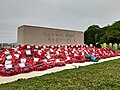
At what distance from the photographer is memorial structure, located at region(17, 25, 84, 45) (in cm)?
699

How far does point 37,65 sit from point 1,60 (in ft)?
3.93

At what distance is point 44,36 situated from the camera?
7570 millimetres

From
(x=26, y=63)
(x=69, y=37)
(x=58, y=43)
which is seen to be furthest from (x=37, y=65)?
(x=69, y=37)

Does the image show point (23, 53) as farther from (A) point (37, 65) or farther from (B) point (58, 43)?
(B) point (58, 43)

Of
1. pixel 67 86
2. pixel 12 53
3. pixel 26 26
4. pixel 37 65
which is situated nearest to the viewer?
pixel 67 86

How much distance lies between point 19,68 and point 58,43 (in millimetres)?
3706

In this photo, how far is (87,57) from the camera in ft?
23.4

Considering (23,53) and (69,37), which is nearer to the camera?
(23,53)

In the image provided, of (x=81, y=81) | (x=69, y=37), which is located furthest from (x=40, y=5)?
(x=81, y=81)

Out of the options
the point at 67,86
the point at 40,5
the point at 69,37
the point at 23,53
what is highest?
the point at 40,5

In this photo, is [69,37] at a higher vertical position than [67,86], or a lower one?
higher

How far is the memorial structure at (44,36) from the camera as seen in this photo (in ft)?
22.9

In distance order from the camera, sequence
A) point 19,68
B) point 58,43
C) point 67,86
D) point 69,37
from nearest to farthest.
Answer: point 67,86 < point 19,68 < point 58,43 < point 69,37

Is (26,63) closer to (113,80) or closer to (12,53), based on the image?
(12,53)
